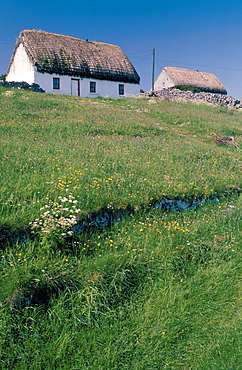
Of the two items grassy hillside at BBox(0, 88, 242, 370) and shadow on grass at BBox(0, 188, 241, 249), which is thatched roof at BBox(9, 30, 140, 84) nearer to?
grassy hillside at BBox(0, 88, 242, 370)

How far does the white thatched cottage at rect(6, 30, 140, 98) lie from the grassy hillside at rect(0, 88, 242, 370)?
89.0ft

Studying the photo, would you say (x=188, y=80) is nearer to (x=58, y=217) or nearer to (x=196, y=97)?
(x=196, y=97)

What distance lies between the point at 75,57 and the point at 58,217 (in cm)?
3480

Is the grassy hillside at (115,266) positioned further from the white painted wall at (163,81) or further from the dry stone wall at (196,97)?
the white painted wall at (163,81)

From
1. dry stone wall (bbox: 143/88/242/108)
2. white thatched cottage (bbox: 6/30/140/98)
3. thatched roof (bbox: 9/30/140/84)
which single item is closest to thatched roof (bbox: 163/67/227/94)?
thatched roof (bbox: 9/30/140/84)

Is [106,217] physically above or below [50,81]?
below

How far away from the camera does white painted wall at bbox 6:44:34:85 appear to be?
1335 inches

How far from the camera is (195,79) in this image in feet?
201

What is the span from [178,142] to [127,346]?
1213cm

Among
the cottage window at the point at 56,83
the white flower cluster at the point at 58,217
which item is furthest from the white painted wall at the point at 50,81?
the white flower cluster at the point at 58,217

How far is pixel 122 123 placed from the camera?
17.6 metres

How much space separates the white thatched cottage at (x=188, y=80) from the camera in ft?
194

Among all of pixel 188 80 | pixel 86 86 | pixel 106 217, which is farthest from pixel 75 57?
pixel 106 217

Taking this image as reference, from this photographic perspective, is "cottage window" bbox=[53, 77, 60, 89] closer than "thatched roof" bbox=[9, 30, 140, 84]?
No
